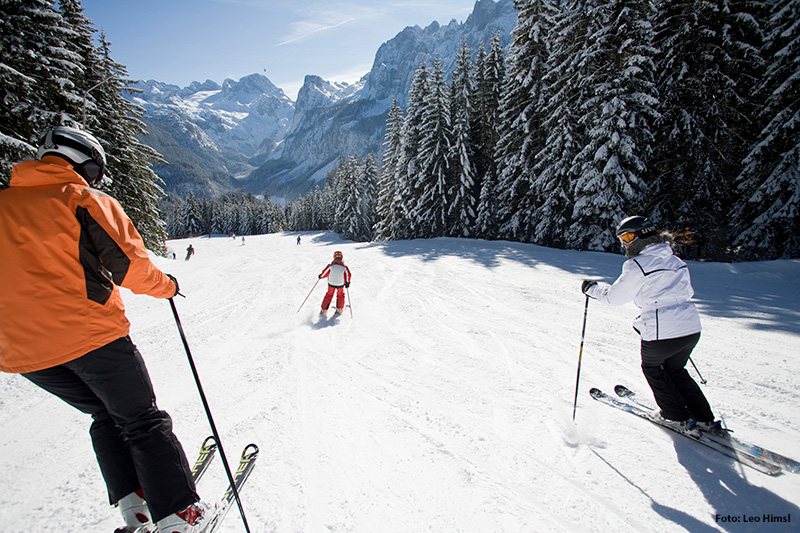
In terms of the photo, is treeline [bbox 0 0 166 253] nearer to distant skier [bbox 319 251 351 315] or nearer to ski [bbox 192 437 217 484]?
distant skier [bbox 319 251 351 315]

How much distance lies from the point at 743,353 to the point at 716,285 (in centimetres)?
477

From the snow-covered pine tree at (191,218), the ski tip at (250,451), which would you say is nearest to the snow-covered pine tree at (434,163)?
the ski tip at (250,451)

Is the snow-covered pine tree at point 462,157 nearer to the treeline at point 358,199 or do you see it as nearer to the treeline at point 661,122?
the treeline at point 661,122

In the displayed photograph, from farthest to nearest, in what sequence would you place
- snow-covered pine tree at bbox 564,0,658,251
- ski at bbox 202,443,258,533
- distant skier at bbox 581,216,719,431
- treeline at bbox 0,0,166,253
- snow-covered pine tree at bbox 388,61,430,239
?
snow-covered pine tree at bbox 388,61,430,239, snow-covered pine tree at bbox 564,0,658,251, treeline at bbox 0,0,166,253, distant skier at bbox 581,216,719,431, ski at bbox 202,443,258,533

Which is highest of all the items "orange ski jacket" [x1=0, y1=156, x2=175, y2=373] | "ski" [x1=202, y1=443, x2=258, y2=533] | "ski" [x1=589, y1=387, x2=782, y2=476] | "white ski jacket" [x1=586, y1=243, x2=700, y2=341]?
"orange ski jacket" [x1=0, y1=156, x2=175, y2=373]

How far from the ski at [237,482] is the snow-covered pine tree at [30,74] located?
10.9 meters

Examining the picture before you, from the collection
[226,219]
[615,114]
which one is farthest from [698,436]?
[226,219]

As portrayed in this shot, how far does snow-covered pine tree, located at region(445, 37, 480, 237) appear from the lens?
22.8m

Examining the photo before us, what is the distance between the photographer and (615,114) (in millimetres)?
13773

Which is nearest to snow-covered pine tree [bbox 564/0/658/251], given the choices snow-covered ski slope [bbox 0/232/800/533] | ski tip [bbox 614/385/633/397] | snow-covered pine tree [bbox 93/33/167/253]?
snow-covered ski slope [bbox 0/232/800/533]

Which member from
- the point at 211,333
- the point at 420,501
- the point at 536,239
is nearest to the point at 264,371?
the point at 211,333

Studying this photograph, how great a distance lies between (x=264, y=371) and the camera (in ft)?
15.8

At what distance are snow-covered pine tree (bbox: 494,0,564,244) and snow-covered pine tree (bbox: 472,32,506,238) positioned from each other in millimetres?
1092

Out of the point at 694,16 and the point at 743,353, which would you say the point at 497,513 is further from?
A: the point at 694,16
